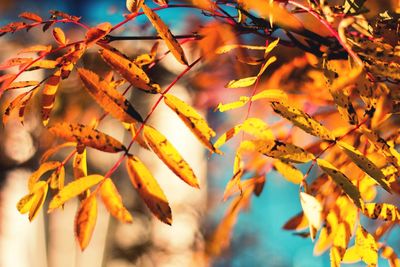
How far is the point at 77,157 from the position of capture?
44 cm

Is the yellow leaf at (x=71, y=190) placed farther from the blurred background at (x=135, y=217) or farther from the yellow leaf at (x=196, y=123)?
the blurred background at (x=135, y=217)

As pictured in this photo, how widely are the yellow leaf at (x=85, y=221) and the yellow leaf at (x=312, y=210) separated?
154 millimetres

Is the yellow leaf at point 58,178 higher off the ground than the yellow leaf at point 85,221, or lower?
lower

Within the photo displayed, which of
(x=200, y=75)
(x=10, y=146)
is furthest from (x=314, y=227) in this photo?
(x=10, y=146)

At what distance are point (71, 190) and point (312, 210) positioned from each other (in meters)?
0.18

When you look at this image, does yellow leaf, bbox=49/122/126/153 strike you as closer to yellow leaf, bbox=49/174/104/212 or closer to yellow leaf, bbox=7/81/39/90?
yellow leaf, bbox=49/174/104/212

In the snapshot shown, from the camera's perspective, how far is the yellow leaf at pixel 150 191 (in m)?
0.33

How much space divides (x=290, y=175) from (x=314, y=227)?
0.46ft

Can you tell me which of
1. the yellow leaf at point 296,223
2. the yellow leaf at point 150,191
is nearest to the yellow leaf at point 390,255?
the yellow leaf at point 296,223

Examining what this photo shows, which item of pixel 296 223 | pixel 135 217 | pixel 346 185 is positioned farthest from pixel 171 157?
pixel 135 217

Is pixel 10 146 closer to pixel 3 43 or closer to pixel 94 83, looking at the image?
pixel 3 43

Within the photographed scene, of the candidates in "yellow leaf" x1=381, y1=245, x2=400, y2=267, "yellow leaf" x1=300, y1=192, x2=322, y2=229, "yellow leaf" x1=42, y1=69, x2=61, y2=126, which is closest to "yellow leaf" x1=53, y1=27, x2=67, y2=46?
"yellow leaf" x1=42, y1=69, x2=61, y2=126

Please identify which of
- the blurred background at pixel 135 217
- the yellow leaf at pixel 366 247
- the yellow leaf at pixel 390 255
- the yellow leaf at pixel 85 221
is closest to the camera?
the yellow leaf at pixel 85 221

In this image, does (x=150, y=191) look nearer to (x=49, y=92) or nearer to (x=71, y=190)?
(x=71, y=190)
